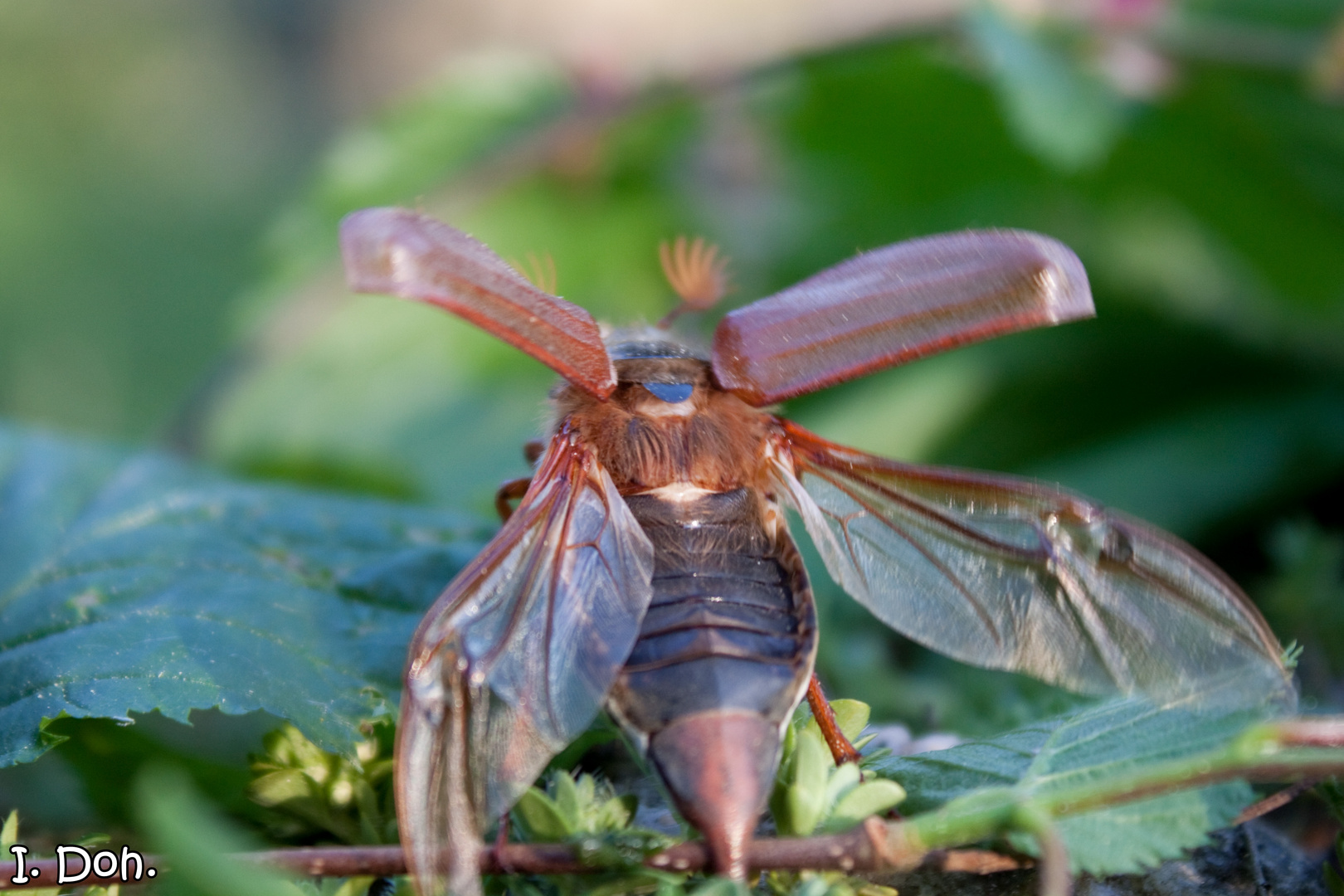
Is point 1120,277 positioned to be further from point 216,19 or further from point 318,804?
point 216,19

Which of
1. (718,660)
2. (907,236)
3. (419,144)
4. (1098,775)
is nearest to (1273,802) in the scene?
(1098,775)

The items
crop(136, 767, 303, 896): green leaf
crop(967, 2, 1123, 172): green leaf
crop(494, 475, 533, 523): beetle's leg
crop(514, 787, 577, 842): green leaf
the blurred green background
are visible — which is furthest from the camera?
the blurred green background

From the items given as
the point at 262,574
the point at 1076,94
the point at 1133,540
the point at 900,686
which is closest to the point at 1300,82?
the point at 1076,94

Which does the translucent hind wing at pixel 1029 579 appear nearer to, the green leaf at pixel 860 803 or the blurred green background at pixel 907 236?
the green leaf at pixel 860 803

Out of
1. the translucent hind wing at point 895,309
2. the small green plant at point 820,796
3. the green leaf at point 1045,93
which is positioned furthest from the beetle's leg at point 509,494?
the green leaf at point 1045,93

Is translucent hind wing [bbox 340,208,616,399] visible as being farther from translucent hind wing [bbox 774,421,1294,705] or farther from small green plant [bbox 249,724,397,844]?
small green plant [bbox 249,724,397,844]

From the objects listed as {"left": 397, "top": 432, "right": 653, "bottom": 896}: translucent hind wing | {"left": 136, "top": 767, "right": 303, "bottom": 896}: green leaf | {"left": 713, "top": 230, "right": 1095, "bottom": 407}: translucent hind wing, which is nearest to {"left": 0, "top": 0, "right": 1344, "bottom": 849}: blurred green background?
{"left": 713, "top": 230, "right": 1095, "bottom": 407}: translucent hind wing
